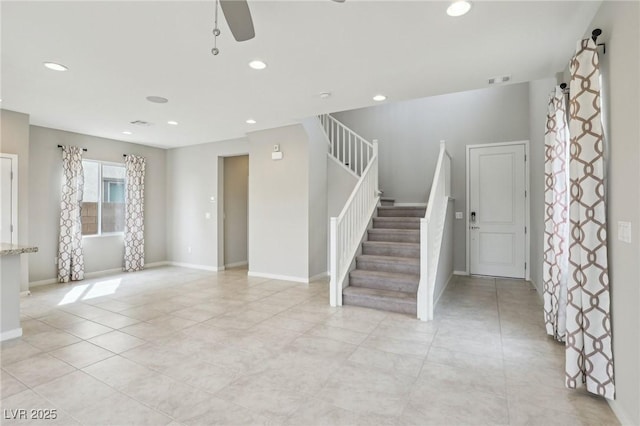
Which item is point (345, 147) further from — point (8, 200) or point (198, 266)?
point (8, 200)

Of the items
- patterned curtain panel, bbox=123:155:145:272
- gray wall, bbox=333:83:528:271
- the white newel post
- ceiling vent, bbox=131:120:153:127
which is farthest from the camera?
patterned curtain panel, bbox=123:155:145:272

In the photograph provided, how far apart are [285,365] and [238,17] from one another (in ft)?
8.28

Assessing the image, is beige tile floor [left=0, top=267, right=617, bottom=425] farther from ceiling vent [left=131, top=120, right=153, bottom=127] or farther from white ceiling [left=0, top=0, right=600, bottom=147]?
ceiling vent [left=131, top=120, right=153, bottom=127]

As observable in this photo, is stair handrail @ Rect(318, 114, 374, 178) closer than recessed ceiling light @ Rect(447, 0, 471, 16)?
No

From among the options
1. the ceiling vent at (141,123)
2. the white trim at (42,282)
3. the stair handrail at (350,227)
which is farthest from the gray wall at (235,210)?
the stair handrail at (350,227)

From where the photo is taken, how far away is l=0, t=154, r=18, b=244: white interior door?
451 cm

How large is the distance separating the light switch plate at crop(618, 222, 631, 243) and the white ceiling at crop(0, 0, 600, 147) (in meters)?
1.57

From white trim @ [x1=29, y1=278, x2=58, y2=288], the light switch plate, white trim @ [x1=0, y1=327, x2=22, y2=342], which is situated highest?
the light switch plate

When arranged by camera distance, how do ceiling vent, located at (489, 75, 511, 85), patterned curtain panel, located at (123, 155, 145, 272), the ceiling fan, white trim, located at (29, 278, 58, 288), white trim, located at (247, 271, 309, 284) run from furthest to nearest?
patterned curtain panel, located at (123, 155, 145, 272)
white trim, located at (247, 271, 309, 284)
white trim, located at (29, 278, 58, 288)
ceiling vent, located at (489, 75, 511, 85)
the ceiling fan

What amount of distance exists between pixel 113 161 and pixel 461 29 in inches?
267

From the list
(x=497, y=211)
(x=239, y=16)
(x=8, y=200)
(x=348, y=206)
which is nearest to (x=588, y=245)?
(x=239, y=16)

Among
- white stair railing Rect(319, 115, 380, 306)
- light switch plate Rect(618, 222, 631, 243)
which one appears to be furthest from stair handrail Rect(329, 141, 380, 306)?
light switch plate Rect(618, 222, 631, 243)

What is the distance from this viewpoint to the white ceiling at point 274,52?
232 centimetres

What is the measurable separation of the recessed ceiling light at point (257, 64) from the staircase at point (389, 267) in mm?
2896
